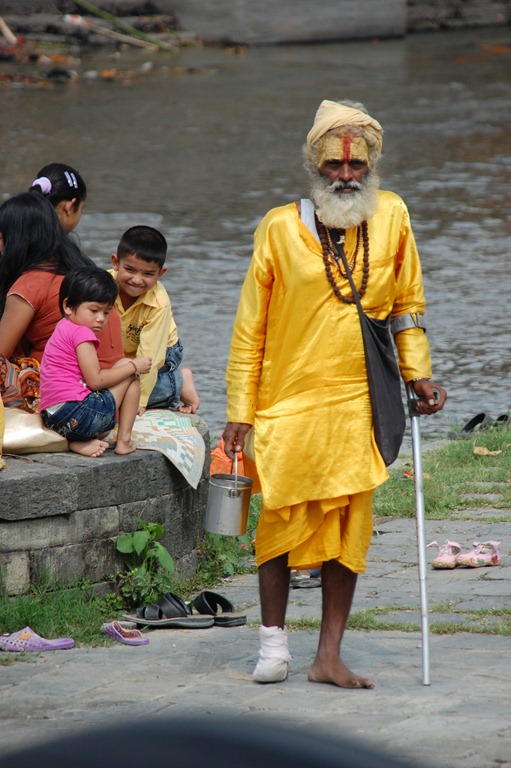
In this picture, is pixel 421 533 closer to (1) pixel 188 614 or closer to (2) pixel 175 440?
(1) pixel 188 614

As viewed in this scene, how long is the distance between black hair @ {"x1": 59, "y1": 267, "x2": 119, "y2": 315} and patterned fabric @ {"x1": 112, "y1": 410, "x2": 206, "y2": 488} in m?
0.60

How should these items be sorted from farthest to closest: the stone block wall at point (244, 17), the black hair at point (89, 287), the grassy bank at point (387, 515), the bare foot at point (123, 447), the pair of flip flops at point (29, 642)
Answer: the stone block wall at point (244, 17) < the bare foot at point (123, 447) < the black hair at point (89, 287) < the grassy bank at point (387, 515) < the pair of flip flops at point (29, 642)

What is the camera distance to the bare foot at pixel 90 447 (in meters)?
5.16

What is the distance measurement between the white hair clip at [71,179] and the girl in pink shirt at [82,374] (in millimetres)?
954

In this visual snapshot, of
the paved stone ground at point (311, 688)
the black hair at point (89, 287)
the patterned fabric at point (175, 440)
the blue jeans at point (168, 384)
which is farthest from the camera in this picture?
the blue jeans at point (168, 384)

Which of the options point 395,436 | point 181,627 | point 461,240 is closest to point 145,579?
point 181,627

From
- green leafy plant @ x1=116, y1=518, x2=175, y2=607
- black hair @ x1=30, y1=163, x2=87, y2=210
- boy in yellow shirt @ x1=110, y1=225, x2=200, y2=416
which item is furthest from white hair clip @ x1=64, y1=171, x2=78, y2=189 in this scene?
green leafy plant @ x1=116, y1=518, x2=175, y2=607

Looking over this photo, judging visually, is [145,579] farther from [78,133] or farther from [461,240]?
[78,133]

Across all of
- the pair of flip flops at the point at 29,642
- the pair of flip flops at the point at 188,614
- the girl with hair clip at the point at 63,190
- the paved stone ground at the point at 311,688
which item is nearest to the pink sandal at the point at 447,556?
the paved stone ground at the point at 311,688

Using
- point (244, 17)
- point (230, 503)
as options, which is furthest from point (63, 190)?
point (244, 17)

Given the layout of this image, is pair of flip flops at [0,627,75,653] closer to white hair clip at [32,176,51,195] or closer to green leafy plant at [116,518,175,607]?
green leafy plant at [116,518,175,607]

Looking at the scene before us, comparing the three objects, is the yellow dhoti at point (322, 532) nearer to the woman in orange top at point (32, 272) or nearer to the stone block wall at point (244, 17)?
the woman in orange top at point (32, 272)

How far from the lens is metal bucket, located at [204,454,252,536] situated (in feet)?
14.3

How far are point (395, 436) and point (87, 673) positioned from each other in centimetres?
128
